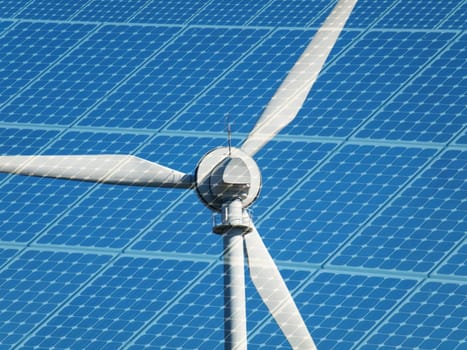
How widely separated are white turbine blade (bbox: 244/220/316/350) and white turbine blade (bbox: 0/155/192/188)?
108 cm

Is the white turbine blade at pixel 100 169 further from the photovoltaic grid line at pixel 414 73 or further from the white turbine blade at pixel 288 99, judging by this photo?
the photovoltaic grid line at pixel 414 73

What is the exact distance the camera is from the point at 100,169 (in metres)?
21.0

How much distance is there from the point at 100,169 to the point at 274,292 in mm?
2420

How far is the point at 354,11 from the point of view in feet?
83.3

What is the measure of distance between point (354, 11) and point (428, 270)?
528cm

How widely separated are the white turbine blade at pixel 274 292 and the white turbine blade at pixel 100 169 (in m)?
1.08

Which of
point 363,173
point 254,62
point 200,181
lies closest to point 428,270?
point 363,173

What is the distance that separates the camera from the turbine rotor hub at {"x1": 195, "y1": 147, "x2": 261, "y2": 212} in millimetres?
20641

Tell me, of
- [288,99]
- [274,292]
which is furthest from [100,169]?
[288,99]

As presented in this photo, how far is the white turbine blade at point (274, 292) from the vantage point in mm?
20228

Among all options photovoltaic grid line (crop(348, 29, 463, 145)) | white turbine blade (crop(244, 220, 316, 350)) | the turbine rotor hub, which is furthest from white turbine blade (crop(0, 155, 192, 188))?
photovoltaic grid line (crop(348, 29, 463, 145))

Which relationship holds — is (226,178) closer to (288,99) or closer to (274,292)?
(274,292)

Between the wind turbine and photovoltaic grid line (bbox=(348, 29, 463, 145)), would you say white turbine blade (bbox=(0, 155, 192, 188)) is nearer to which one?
the wind turbine

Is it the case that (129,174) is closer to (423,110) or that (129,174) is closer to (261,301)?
(261,301)
